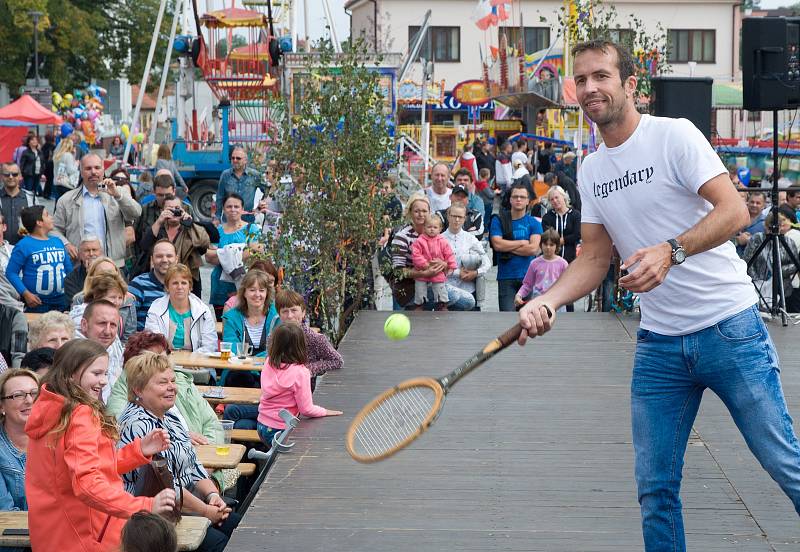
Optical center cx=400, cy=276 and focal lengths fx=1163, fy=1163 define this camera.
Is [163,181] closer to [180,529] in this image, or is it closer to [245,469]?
[245,469]

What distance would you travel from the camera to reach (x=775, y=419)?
149 inches

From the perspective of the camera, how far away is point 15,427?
5.66m

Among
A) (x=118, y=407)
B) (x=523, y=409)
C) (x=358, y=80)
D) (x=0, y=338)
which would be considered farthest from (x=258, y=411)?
(x=358, y=80)

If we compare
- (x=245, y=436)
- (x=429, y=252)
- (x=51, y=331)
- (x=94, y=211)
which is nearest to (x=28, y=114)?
(x=94, y=211)

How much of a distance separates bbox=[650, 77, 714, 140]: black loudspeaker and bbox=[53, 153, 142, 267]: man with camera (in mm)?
5430

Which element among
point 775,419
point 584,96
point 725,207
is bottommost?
point 775,419

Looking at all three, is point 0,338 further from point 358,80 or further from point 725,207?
point 725,207

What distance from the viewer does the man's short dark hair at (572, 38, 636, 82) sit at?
3953 mm

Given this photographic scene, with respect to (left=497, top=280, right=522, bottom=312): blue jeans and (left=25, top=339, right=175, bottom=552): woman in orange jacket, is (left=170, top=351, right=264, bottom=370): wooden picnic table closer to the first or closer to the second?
(left=25, top=339, right=175, bottom=552): woman in orange jacket

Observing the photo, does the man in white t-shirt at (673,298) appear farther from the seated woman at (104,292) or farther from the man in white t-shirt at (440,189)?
the man in white t-shirt at (440,189)

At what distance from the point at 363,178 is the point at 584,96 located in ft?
20.9

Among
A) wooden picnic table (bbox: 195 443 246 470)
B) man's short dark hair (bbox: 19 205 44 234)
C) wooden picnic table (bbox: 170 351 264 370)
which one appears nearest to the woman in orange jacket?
wooden picnic table (bbox: 195 443 246 470)

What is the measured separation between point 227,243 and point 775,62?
5333 mm

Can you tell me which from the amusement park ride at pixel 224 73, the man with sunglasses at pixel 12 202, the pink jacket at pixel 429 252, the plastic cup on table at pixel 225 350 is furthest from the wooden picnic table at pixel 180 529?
the amusement park ride at pixel 224 73
